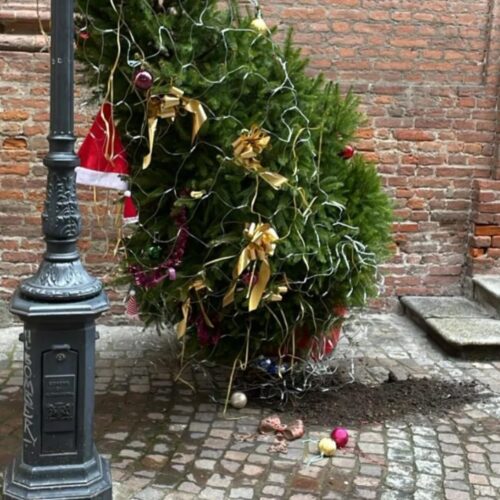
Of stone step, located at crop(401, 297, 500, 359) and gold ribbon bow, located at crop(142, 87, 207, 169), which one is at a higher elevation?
gold ribbon bow, located at crop(142, 87, 207, 169)

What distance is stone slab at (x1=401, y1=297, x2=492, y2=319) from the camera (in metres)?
5.57

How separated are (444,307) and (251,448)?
2.74m

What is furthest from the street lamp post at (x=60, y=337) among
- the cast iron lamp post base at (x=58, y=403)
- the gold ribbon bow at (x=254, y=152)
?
the gold ribbon bow at (x=254, y=152)

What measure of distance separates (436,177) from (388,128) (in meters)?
0.58

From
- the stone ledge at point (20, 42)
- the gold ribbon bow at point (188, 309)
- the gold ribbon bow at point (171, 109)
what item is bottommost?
the gold ribbon bow at point (188, 309)

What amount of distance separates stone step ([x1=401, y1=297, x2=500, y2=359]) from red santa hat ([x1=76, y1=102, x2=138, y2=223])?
2.65 meters

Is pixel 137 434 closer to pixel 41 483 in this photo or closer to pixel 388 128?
pixel 41 483

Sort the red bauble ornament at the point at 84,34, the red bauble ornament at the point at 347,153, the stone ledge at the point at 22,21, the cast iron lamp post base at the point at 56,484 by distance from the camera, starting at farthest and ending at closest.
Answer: the stone ledge at the point at 22,21
the red bauble ornament at the point at 347,153
the red bauble ornament at the point at 84,34
the cast iron lamp post base at the point at 56,484

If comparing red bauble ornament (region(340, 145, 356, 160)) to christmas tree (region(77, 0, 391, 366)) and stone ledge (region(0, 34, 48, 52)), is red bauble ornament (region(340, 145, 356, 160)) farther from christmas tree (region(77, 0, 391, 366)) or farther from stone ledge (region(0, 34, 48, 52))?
stone ledge (region(0, 34, 48, 52))

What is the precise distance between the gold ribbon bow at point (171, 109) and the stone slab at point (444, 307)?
2.89m

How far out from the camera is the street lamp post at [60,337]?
8.85ft

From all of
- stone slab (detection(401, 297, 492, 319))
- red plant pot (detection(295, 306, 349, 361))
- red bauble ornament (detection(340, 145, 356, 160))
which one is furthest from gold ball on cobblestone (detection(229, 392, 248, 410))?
stone slab (detection(401, 297, 492, 319))

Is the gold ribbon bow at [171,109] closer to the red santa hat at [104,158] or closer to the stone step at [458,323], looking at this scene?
the red santa hat at [104,158]

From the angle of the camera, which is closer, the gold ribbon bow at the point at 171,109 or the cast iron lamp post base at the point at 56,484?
the cast iron lamp post base at the point at 56,484
